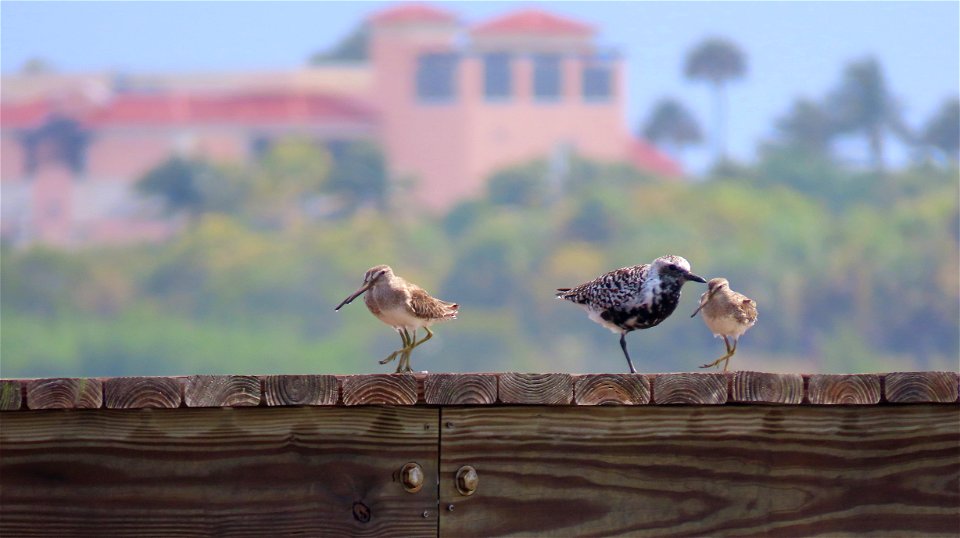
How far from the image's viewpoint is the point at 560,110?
142m

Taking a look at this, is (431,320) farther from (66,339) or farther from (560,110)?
(560,110)

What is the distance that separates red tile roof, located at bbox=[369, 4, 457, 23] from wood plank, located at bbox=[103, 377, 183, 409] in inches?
5692

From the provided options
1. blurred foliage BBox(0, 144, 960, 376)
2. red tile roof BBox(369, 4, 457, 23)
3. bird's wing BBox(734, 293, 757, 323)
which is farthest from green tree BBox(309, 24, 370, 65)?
bird's wing BBox(734, 293, 757, 323)

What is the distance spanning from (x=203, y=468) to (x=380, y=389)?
69 centimetres

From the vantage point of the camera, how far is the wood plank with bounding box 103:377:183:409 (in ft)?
18.1

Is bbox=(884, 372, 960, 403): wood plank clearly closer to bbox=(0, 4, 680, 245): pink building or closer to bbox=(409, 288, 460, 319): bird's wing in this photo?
bbox=(409, 288, 460, 319): bird's wing

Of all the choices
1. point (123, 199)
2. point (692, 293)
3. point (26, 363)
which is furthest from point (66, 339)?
point (692, 293)

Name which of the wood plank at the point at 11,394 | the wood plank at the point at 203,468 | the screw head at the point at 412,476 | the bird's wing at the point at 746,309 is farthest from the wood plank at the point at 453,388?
the bird's wing at the point at 746,309

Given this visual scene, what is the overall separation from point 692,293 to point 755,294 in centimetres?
1475

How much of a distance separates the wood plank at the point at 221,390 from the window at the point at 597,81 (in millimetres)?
138375

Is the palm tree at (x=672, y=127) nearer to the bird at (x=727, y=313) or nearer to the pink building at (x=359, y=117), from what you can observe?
the pink building at (x=359, y=117)

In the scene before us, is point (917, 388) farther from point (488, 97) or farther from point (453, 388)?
point (488, 97)

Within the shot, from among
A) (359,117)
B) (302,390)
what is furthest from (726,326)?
(359,117)

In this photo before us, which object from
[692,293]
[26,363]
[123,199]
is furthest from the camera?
[123,199]
